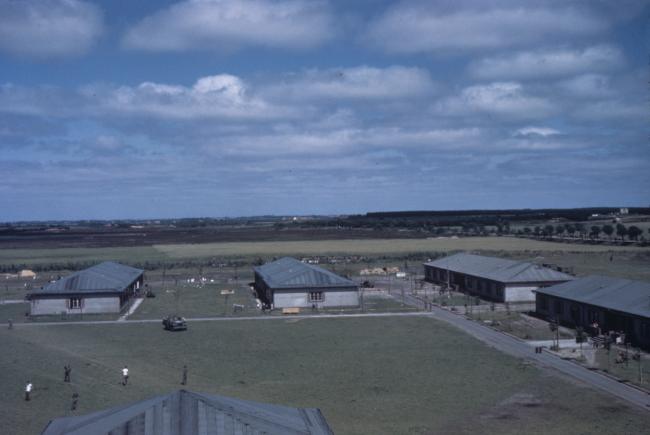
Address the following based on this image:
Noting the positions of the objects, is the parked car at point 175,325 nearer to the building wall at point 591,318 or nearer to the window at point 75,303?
the window at point 75,303

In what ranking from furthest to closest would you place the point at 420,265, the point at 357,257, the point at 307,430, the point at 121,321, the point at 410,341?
the point at 357,257, the point at 420,265, the point at 121,321, the point at 410,341, the point at 307,430

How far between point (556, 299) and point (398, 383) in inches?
1060

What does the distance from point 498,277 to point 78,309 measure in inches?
1733

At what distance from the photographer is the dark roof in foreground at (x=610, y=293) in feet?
147

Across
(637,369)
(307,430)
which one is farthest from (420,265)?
(307,430)

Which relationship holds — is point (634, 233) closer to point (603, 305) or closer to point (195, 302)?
point (603, 305)

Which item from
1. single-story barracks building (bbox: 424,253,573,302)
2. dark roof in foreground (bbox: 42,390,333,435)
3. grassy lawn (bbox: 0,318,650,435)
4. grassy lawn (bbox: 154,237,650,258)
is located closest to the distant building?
single-story barracks building (bbox: 424,253,573,302)

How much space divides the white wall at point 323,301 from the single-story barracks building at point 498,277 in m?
15.7

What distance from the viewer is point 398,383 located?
109 feet

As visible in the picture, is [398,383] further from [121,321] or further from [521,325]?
[121,321]

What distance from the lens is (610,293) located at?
4931 centimetres

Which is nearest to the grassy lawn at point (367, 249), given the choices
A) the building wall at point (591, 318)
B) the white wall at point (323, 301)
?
the white wall at point (323, 301)

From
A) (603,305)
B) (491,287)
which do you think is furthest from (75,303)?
(603,305)

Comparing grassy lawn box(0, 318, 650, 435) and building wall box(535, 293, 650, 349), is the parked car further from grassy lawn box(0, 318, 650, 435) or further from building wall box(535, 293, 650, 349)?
building wall box(535, 293, 650, 349)
